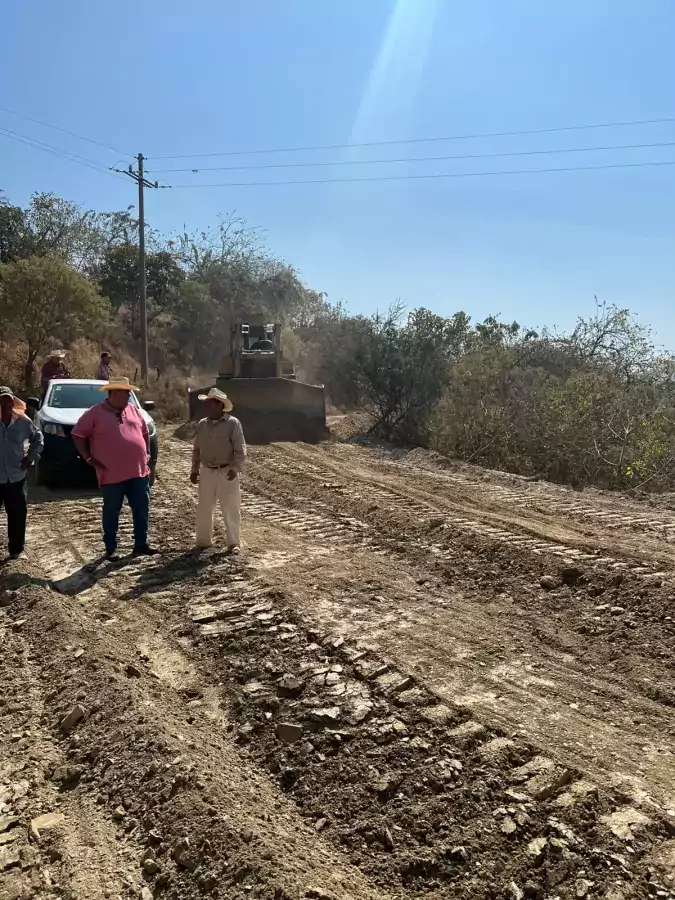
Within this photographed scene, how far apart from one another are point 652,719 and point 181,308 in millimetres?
35105

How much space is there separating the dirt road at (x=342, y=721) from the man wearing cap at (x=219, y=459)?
52cm

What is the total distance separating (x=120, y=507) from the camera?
637 cm

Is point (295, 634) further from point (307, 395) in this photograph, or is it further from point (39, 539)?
point (307, 395)

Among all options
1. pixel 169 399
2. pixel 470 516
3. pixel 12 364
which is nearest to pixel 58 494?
pixel 470 516

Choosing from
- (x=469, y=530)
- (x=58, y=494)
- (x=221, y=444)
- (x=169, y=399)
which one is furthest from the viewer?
(x=169, y=399)

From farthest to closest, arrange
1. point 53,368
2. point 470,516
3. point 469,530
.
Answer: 1. point 53,368
2. point 470,516
3. point 469,530

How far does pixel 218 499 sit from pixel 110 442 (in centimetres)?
114

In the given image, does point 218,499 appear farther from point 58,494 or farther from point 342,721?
point 58,494

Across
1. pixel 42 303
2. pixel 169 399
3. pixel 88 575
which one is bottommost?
pixel 88 575

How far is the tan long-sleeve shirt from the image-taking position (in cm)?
646

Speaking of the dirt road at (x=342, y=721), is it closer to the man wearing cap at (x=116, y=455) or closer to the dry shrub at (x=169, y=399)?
the man wearing cap at (x=116, y=455)

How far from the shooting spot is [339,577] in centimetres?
589

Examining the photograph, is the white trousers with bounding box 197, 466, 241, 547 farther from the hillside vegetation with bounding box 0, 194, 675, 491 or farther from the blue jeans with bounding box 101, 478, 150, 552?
the hillside vegetation with bounding box 0, 194, 675, 491

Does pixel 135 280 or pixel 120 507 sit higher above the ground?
pixel 135 280
